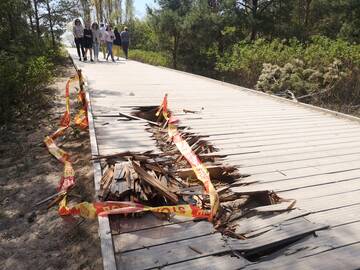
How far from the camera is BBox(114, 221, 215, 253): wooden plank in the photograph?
2.60 m

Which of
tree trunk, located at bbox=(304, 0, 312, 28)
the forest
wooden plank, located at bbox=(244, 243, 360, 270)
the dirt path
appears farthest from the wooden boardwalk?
tree trunk, located at bbox=(304, 0, 312, 28)

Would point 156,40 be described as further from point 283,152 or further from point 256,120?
point 283,152

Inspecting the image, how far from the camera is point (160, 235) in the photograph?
2.73 metres

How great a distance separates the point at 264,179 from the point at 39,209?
8.96 feet

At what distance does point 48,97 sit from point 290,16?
2141 centimetres

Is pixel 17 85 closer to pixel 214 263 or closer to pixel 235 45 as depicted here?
pixel 214 263

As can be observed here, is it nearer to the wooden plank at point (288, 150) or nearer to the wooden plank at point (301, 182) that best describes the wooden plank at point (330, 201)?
the wooden plank at point (301, 182)

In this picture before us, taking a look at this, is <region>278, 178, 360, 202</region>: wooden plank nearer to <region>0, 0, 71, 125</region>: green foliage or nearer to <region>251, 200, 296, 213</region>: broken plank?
<region>251, 200, 296, 213</region>: broken plank

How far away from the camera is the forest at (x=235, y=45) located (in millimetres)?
10773

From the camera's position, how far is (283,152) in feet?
14.7

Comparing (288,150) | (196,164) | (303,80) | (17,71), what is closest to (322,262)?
(196,164)

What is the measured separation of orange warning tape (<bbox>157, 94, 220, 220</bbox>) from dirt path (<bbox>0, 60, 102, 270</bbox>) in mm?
1226

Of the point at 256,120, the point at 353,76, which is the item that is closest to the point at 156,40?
the point at 353,76

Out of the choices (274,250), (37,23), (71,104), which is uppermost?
(37,23)
